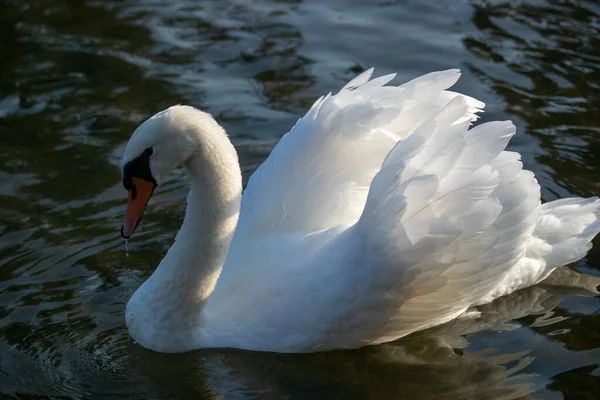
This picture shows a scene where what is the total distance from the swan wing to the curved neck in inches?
16.5

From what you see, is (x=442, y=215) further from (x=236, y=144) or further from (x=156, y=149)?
(x=236, y=144)

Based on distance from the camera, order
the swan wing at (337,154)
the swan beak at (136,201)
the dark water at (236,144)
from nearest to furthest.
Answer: the swan beak at (136,201) < the dark water at (236,144) < the swan wing at (337,154)

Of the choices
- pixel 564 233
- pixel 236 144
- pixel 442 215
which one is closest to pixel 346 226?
pixel 442 215

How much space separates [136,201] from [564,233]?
3.00m

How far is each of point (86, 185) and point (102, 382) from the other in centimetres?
286

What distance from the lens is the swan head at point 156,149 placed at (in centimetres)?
648

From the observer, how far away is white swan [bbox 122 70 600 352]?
655cm

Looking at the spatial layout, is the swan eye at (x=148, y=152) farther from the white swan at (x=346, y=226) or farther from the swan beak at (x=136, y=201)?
the swan beak at (x=136, y=201)

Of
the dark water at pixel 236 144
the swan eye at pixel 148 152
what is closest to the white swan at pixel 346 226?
the swan eye at pixel 148 152

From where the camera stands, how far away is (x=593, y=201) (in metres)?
7.86

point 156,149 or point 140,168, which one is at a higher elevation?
point 156,149

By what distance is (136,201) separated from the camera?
6723 mm

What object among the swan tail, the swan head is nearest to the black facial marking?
the swan head

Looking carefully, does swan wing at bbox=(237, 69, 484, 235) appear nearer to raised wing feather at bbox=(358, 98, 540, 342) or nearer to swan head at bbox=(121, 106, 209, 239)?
raised wing feather at bbox=(358, 98, 540, 342)
